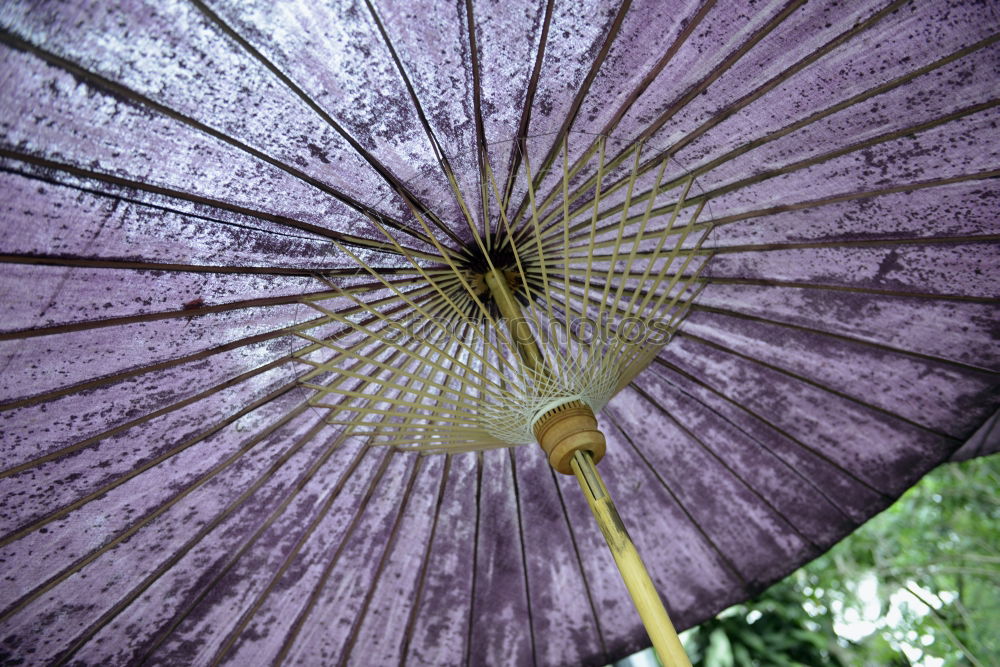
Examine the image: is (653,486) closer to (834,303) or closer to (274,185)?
(834,303)

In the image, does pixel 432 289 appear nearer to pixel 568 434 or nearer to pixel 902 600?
pixel 568 434


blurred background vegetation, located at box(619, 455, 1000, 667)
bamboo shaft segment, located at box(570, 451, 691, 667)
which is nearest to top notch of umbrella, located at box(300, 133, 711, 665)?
bamboo shaft segment, located at box(570, 451, 691, 667)

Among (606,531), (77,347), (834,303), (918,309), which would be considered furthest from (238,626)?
(918,309)

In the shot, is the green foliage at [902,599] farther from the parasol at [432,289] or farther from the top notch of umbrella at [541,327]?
the top notch of umbrella at [541,327]

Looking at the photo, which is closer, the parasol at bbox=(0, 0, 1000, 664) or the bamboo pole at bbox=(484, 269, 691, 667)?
the parasol at bbox=(0, 0, 1000, 664)

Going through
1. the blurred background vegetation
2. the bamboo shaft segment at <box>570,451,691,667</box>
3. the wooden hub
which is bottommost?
the blurred background vegetation

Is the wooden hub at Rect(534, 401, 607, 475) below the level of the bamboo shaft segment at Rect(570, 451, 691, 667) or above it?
above

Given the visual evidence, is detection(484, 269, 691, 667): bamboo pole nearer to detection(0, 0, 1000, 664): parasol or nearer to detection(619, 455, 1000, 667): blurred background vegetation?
detection(0, 0, 1000, 664): parasol
